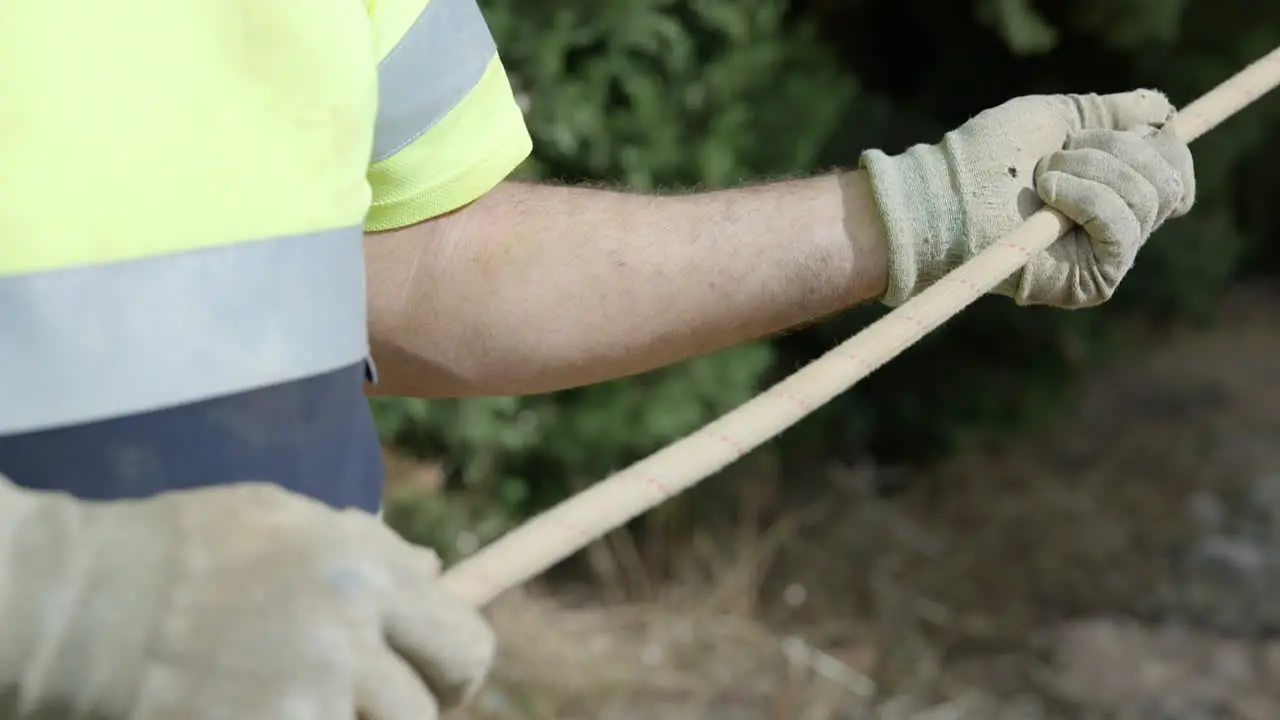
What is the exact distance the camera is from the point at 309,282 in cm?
87

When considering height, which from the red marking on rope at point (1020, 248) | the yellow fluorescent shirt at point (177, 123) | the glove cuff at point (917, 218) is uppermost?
the red marking on rope at point (1020, 248)

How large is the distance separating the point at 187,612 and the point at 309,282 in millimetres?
273

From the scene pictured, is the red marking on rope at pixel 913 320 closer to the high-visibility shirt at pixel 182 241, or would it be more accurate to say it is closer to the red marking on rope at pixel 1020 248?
the red marking on rope at pixel 1020 248

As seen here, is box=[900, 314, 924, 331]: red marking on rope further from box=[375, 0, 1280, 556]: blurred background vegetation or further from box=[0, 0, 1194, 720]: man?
box=[375, 0, 1280, 556]: blurred background vegetation

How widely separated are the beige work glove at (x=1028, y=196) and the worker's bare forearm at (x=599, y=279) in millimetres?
31

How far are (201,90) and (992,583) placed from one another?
2435 millimetres

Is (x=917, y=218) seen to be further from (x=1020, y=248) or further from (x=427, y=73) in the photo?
(x=427, y=73)

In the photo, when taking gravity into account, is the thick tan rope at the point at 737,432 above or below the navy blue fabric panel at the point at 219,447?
above

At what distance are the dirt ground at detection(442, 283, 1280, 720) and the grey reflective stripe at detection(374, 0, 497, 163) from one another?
1585mm

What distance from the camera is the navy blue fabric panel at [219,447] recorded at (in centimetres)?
78

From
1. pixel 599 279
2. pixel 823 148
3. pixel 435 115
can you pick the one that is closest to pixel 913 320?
pixel 599 279

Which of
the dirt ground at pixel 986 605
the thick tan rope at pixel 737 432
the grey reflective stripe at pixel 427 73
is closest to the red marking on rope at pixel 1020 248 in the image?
the thick tan rope at pixel 737 432

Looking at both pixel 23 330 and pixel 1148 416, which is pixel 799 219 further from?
pixel 1148 416

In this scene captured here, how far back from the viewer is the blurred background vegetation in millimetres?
2412
